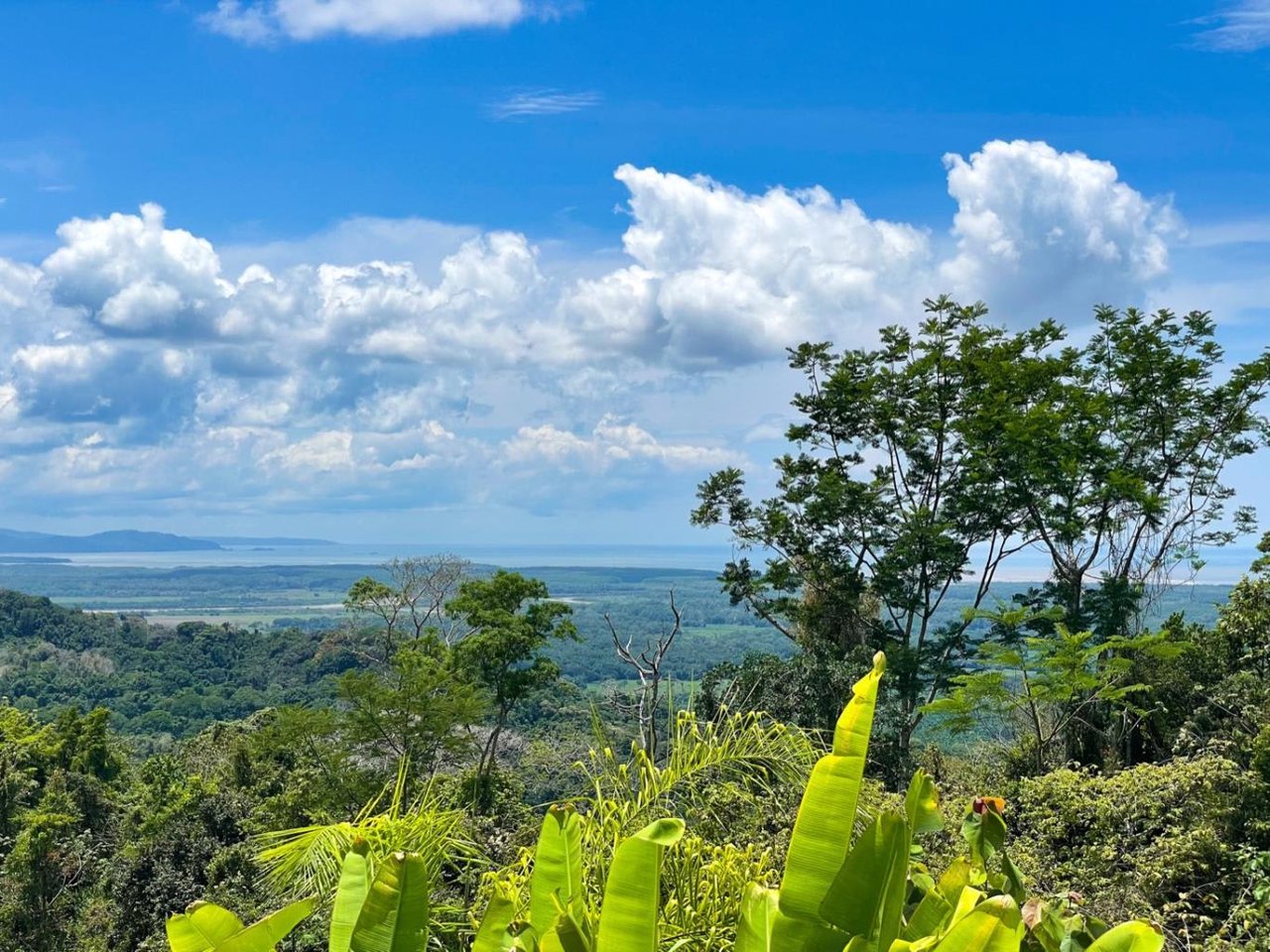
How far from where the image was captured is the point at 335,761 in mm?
17141

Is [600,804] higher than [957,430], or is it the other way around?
[957,430]

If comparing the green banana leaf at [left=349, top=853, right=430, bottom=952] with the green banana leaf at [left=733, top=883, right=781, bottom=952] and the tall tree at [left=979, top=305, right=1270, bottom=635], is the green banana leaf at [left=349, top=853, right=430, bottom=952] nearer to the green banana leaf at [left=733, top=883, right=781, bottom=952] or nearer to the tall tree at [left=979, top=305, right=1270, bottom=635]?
the green banana leaf at [left=733, top=883, right=781, bottom=952]

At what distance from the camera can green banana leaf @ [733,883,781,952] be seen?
1868mm

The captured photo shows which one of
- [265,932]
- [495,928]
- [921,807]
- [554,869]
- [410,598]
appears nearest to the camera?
[265,932]

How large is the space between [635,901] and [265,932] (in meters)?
0.72

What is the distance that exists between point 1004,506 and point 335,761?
12708 millimetres

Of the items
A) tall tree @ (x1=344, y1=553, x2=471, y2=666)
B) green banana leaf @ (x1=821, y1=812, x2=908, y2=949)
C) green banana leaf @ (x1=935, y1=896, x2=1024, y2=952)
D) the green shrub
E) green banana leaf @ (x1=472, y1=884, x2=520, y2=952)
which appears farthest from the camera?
tall tree @ (x1=344, y1=553, x2=471, y2=666)

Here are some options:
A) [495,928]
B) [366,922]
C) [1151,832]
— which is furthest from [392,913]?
[1151,832]

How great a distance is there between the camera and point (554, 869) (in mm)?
2314

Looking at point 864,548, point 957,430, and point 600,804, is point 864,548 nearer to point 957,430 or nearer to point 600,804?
point 957,430

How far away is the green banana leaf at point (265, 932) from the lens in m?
1.83

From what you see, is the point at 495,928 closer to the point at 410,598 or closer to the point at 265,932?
the point at 265,932

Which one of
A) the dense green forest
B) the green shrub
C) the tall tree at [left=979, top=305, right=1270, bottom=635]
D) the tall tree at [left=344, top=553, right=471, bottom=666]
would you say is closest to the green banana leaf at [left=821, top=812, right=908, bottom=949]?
the dense green forest

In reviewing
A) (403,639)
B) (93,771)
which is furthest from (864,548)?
(93,771)
